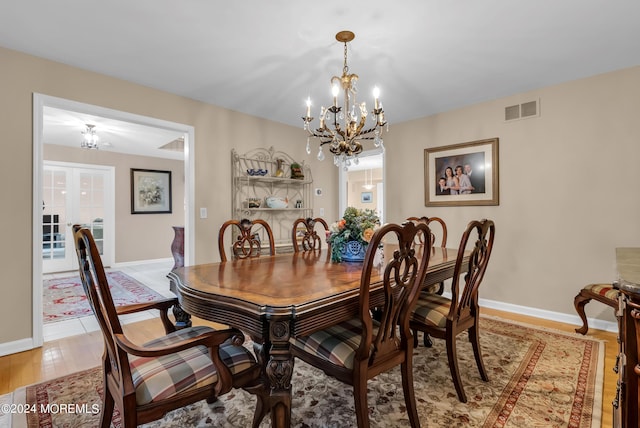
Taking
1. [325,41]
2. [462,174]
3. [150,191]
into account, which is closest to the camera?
[325,41]

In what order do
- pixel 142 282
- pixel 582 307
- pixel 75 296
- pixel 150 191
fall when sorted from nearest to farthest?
pixel 582 307
pixel 75 296
pixel 142 282
pixel 150 191

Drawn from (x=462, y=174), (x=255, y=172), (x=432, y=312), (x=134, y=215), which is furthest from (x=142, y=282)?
(x=462, y=174)

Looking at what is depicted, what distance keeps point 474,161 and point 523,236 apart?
100 cm

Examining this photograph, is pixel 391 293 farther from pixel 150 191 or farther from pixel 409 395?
pixel 150 191

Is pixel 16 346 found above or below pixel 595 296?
below

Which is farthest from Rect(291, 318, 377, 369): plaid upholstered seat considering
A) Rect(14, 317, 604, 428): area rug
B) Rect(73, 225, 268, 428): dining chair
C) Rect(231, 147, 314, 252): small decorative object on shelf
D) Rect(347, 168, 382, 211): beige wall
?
Rect(347, 168, 382, 211): beige wall

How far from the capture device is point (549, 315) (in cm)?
324

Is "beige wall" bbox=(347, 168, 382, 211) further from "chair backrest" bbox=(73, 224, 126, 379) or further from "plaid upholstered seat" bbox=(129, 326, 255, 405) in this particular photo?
"chair backrest" bbox=(73, 224, 126, 379)

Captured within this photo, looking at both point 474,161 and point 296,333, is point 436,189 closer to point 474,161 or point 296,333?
point 474,161

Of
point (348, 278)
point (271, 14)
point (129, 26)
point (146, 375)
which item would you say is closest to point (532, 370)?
point (348, 278)

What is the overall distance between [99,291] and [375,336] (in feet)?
3.67

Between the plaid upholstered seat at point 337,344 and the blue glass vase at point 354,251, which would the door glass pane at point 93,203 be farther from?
the plaid upholstered seat at point 337,344

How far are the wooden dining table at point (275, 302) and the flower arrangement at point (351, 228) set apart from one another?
0.83ft

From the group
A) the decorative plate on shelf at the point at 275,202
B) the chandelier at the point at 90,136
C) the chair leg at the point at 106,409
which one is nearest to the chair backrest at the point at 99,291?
the chair leg at the point at 106,409
